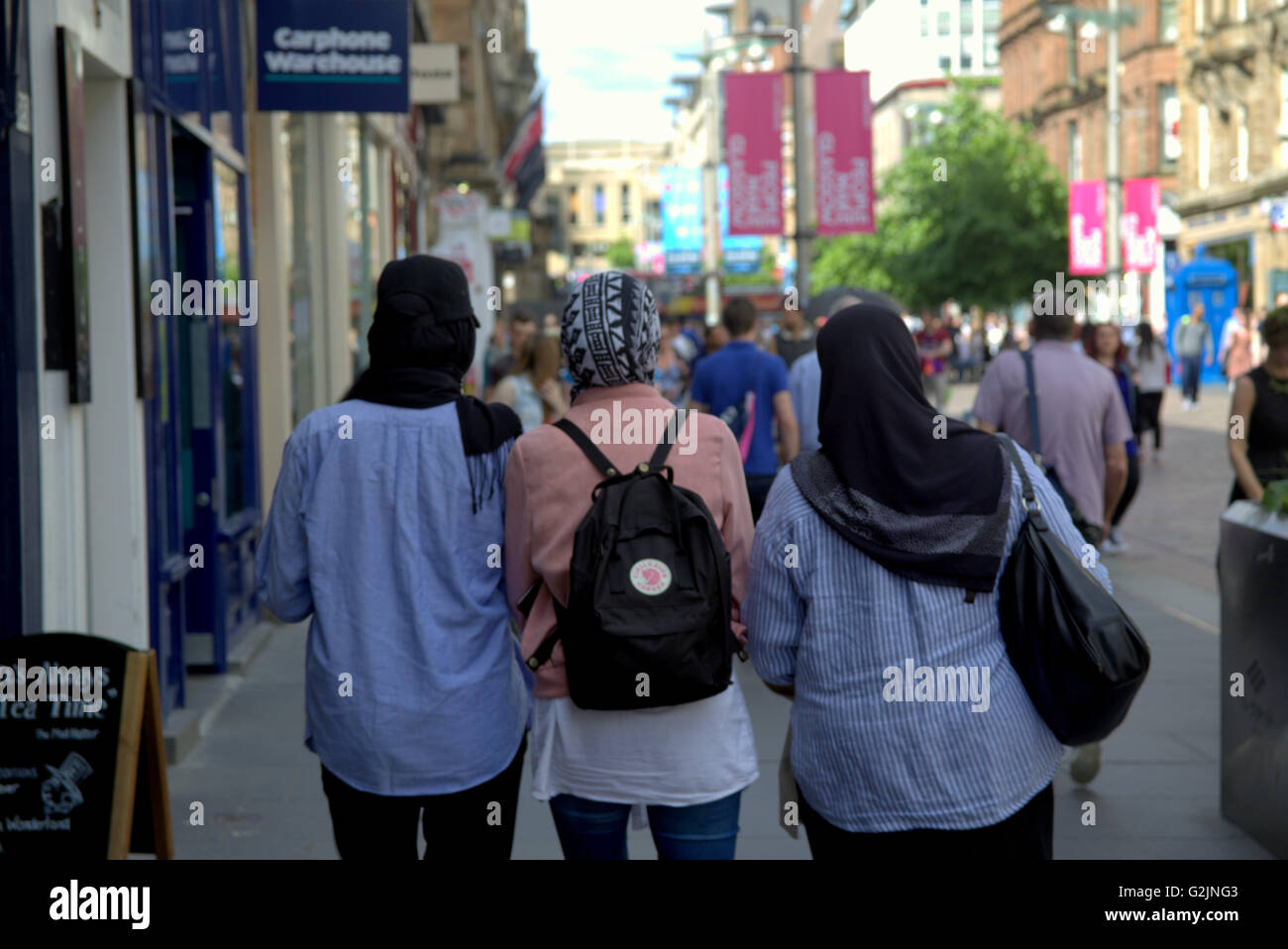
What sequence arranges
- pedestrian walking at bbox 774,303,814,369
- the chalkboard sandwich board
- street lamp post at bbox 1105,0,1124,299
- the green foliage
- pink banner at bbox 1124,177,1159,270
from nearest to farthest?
the chalkboard sandwich board
the green foliage
pedestrian walking at bbox 774,303,814,369
street lamp post at bbox 1105,0,1124,299
pink banner at bbox 1124,177,1159,270

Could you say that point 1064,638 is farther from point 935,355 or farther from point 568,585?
point 935,355

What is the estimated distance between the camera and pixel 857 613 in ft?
11.4

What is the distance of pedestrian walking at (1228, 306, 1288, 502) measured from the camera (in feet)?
27.7

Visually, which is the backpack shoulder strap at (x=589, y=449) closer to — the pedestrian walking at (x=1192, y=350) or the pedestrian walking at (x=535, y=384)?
the pedestrian walking at (x=535, y=384)

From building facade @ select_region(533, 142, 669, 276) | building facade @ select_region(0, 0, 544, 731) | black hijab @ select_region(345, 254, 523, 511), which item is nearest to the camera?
black hijab @ select_region(345, 254, 523, 511)

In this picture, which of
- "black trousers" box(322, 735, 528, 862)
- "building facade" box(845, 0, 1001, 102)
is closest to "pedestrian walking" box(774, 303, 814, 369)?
"black trousers" box(322, 735, 528, 862)

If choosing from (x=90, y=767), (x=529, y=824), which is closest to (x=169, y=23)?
(x=529, y=824)

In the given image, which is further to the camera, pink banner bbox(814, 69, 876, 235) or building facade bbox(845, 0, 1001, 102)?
building facade bbox(845, 0, 1001, 102)

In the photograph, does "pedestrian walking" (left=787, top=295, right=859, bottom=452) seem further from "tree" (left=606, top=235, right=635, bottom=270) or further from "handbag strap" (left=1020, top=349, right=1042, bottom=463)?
"tree" (left=606, top=235, right=635, bottom=270)

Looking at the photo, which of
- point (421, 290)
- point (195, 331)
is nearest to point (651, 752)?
point (421, 290)

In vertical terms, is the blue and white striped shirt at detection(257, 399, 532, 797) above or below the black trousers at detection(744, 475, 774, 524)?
above

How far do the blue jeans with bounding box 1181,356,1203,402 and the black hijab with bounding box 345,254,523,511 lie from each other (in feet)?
104

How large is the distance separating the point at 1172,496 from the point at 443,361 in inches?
620
